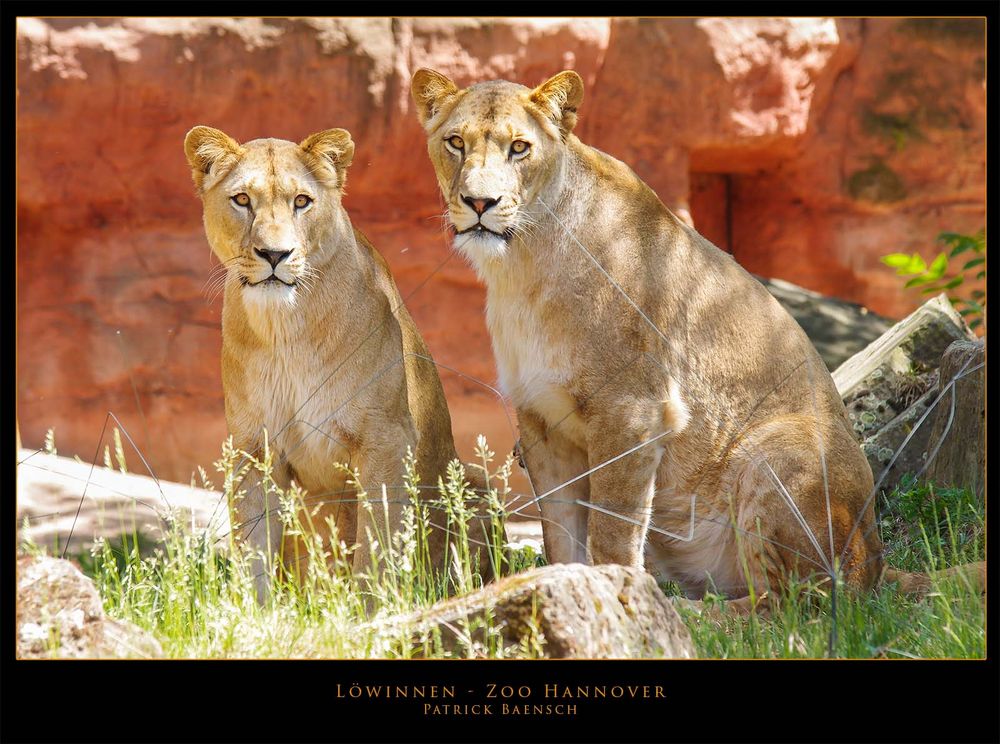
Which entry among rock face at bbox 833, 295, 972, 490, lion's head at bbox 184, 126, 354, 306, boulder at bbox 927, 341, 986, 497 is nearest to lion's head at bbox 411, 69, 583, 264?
lion's head at bbox 184, 126, 354, 306

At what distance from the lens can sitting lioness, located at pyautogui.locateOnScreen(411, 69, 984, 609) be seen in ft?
15.0

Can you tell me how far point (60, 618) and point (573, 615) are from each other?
1.45 meters

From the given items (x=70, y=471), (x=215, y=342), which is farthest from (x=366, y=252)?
(x=215, y=342)

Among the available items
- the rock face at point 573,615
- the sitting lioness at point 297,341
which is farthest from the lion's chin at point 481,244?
the rock face at point 573,615

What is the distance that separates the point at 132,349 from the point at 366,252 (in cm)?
600

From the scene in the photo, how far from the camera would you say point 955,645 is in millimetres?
3742

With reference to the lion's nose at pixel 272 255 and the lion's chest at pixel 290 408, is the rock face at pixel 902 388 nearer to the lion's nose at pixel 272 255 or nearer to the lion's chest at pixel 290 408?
the lion's chest at pixel 290 408

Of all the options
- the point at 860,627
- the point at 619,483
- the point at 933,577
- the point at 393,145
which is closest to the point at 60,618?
the point at 619,483

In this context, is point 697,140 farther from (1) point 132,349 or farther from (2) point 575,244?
(2) point 575,244

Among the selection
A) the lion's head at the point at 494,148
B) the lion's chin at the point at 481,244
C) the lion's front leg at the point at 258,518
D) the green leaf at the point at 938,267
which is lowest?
the lion's front leg at the point at 258,518

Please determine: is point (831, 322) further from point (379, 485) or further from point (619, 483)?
point (379, 485)

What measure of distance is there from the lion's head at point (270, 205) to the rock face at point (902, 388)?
3167 millimetres

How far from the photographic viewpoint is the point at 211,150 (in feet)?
15.1

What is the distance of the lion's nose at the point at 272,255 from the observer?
4371 mm
